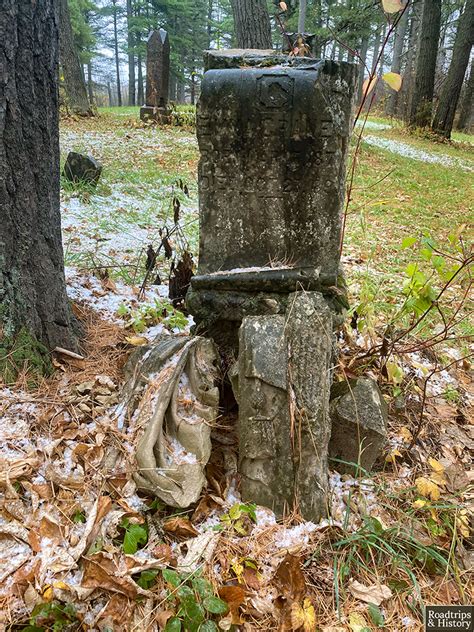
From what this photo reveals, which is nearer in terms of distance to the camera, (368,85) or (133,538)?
(133,538)

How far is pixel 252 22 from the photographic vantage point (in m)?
7.64

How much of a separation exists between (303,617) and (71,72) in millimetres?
11887

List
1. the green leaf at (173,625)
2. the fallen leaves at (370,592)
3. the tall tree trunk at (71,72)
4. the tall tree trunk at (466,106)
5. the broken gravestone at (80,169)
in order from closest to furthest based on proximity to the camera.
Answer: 1. the green leaf at (173,625)
2. the fallen leaves at (370,592)
3. the broken gravestone at (80,169)
4. the tall tree trunk at (71,72)
5. the tall tree trunk at (466,106)

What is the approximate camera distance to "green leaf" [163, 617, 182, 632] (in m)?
1.36

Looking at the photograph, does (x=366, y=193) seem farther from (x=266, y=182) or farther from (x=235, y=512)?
(x=235, y=512)

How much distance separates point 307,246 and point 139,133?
865 cm

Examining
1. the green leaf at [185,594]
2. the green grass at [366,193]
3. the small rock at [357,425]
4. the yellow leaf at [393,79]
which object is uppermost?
the yellow leaf at [393,79]

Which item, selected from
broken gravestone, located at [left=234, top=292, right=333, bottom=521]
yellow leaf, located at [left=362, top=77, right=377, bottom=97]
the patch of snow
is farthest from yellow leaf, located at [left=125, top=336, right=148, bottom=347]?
the patch of snow

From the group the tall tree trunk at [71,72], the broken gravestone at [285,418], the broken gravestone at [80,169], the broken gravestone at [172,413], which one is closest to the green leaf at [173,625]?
the broken gravestone at [172,413]

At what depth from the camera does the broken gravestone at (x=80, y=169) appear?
5598 mm

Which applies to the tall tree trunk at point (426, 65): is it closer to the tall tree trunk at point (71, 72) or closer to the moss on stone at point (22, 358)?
the tall tree trunk at point (71, 72)

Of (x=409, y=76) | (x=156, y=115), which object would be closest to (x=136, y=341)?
(x=156, y=115)

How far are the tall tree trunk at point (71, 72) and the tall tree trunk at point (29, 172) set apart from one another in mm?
9502

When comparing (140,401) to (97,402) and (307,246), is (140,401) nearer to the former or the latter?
(97,402)
